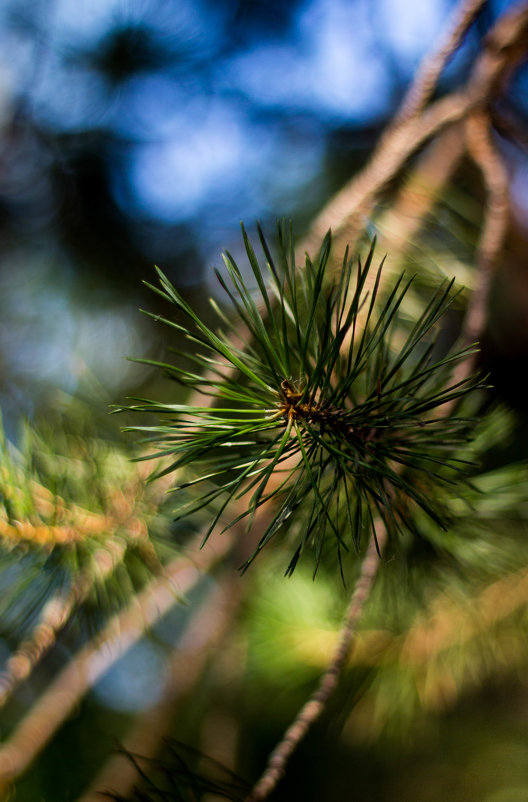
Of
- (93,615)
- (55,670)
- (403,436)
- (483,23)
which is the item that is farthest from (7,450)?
(55,670)

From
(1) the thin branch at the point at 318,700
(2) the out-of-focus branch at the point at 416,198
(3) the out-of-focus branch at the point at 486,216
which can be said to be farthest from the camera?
(2) the out-of-focus branch at the point at 416,198

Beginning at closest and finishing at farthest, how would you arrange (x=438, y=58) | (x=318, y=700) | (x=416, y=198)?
1. (x=318, y=700)
2. (x=438, y=58)
3. (x=416, y=198)

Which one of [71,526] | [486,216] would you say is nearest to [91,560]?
[71,526]

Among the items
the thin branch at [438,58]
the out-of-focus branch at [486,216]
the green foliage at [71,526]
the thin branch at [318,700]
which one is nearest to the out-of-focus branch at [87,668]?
the green foliage at [71,526]

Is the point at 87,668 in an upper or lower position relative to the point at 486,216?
lower

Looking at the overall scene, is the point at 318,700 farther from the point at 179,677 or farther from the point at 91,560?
the point at 179,677

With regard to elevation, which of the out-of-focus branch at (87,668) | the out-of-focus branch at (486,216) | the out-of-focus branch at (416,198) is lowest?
the out-of-focus branch at (87,668)

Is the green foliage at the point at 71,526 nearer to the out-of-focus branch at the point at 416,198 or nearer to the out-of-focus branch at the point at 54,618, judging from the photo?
the out-of-focus branch at the point at 54,618

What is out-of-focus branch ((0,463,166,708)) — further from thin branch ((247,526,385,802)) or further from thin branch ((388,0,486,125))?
thin branch ((388,0,486,125))
